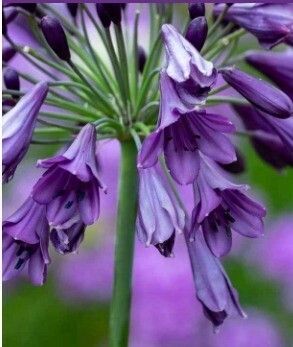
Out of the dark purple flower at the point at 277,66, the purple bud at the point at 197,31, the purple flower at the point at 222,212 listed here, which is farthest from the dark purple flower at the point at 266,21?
the purple flower at the point at 222,212

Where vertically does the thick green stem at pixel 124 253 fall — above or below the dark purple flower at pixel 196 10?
below

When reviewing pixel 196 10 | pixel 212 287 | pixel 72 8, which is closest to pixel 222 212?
pixel 212 287

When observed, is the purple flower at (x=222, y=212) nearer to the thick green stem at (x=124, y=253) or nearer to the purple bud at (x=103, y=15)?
the thick green stem at (x=124, y=253)

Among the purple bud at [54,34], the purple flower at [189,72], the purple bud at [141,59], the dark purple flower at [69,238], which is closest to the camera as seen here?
the purple flower at [189,72]

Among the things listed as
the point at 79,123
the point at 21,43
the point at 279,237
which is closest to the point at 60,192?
the point at 79,123

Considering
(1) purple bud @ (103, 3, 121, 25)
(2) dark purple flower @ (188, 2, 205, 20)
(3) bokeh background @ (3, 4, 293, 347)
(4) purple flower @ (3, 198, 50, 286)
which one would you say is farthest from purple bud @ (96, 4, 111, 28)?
(3) bokeh background @ (3, 4, 293, 347)

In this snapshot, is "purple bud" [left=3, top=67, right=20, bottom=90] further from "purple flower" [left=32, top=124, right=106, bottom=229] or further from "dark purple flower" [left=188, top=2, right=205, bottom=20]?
"dark purple flower" [left=188, top=2, right=205, bottom=20]

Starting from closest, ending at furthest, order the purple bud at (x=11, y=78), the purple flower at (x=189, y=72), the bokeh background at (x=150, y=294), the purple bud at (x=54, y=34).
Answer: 1. the purple flower at (x=189, y=72)
2. the purple bud at (x=54, y=34)
3. the purple bud at (x=11, y=78)
4. the bokeh background at (x=150, y=294)

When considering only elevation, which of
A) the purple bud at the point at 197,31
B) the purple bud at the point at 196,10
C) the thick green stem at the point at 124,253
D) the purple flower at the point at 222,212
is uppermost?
the purple bud at the point at 197,31
